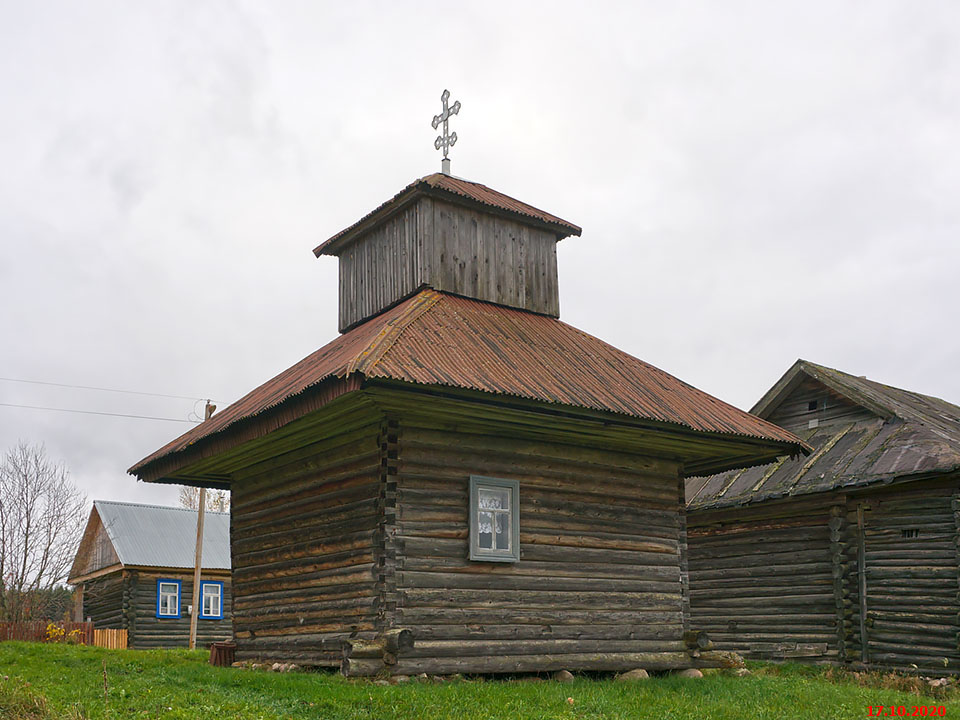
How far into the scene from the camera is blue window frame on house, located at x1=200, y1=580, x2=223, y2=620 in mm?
34388

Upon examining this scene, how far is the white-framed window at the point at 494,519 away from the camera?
1428 centimetres

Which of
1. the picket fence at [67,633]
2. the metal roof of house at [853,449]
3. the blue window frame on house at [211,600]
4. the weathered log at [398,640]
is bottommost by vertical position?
the picket fence at [67,633]

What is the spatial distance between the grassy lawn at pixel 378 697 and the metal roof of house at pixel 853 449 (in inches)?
184

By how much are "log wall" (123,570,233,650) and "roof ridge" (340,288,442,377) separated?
19.1 m

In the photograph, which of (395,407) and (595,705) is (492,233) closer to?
(395,407)

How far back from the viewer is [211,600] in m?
34.7

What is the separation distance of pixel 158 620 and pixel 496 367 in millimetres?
23100

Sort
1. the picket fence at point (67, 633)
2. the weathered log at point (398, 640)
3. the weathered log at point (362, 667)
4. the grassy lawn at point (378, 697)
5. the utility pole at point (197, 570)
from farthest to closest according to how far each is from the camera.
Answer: the utility pole at point (197, 570) → the picket fence at point (67, 633) → the weathered log at point (398, 640) → the weathered log at point (362, 667) → the grassy lawn at point (378, 697)

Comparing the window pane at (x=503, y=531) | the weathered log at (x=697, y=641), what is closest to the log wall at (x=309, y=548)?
the window pane at (x=503, y=531)

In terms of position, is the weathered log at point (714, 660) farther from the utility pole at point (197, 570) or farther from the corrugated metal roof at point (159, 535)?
the corrugated metal roof at point (159, 535)

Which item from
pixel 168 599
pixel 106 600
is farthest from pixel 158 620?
pixel 106 600

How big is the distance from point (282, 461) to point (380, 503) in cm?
320

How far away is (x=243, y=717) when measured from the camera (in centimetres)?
1034

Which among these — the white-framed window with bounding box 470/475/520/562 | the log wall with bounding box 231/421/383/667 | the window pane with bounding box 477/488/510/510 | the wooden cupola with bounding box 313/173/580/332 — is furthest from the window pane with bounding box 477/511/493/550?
the wooden cupola with bounding box 313/173/580/332
